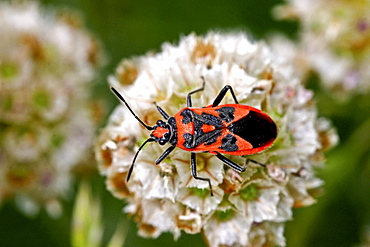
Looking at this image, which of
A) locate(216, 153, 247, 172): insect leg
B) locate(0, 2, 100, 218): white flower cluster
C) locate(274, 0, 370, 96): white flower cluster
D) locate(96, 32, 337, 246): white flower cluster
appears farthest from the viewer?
locate(274, 0, 370, 96): white flower cluster

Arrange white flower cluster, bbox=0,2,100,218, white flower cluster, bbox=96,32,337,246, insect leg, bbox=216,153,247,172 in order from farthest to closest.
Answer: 1. white flower cluster, bbox=0,2,100,218
2. white flower cluster, bbox=96,32,337,246
3. insect leg, bbox=216,153,247,172

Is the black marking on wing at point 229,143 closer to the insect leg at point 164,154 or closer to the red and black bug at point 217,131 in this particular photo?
the red and black bug at point 217,131

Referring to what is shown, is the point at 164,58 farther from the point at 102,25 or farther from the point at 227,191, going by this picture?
the point at 102,25

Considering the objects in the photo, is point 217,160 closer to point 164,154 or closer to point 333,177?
point 164,154

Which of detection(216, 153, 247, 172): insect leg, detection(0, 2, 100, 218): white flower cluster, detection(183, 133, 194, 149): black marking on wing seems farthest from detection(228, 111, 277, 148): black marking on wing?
detection(0, 2, 100, 218): white flower cluster

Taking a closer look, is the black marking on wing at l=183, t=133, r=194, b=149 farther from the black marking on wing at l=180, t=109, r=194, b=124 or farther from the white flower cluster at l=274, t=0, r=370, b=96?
the white flower cluster at l=274, t=0, r=370, b=96

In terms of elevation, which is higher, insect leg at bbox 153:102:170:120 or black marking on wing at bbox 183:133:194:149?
insect leg at bbox 153:102:170:120

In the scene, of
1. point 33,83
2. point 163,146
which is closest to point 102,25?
point 33,83
